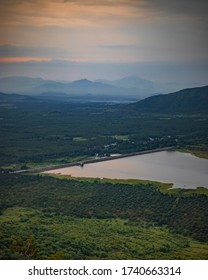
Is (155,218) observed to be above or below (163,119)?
below

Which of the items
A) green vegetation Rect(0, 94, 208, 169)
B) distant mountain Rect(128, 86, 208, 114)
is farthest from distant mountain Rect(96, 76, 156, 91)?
green vegetation Rect(0, 94, 208, 169)

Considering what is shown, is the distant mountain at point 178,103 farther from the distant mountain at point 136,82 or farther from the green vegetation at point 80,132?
the distant mountain at point 136,82

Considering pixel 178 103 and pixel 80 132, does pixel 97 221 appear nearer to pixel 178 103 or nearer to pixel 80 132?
pixel 178 103

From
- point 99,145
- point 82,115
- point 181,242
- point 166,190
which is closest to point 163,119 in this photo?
point 99,145

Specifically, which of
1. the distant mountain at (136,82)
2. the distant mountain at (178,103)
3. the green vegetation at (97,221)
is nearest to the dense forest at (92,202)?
the green vegetation at (97,221)

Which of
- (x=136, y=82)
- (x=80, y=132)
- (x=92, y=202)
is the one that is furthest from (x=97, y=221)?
(x=80, y=132)
